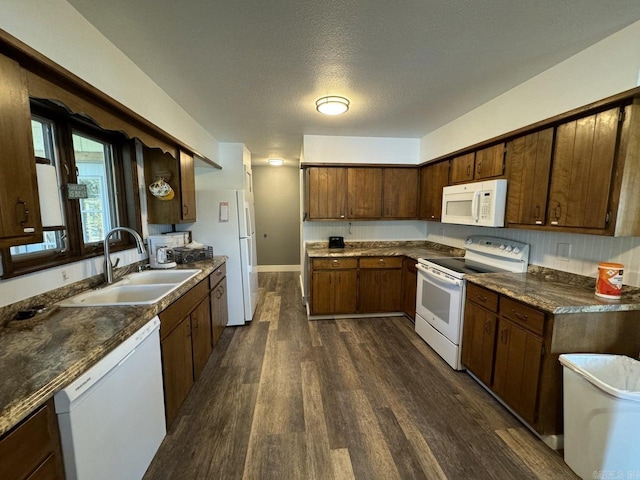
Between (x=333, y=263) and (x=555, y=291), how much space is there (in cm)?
221

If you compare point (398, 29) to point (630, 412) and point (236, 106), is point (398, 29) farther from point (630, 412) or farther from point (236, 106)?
point (630, 412)

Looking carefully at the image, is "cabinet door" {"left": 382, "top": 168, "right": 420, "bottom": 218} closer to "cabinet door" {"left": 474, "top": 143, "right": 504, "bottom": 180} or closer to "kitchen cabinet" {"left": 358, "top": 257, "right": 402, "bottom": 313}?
"kitchen cabinet" {"left": 358, "top": 257, "right": 402, "bottom": 313}

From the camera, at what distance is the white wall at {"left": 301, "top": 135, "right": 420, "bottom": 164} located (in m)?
3.67

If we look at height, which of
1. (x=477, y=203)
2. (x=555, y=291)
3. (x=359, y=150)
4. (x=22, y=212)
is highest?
(x=359, y=150)

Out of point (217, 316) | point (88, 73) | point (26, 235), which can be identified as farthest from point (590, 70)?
point (217, 316)

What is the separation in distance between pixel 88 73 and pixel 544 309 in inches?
118

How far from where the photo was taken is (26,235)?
1075mm

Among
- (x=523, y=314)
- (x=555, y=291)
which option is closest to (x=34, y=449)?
(x=523, y=314)

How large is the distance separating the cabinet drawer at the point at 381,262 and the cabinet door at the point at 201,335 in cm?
197

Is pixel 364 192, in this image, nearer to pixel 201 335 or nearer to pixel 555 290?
pixel 555 290

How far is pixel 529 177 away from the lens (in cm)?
210

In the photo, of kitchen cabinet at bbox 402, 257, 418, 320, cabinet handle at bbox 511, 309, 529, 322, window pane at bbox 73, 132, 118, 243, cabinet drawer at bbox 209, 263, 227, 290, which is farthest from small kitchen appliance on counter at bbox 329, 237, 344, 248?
window pane at bbox 73, 132, 118, 243

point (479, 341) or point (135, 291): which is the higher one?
point (135, 291)

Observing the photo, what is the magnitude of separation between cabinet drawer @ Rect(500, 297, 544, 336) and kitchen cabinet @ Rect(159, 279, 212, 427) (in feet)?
7.82
